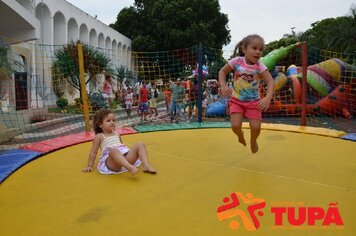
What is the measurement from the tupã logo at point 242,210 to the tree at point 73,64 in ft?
36.2

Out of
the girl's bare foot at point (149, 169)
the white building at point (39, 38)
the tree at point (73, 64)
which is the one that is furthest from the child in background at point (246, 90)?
the tree at point (73, 64)

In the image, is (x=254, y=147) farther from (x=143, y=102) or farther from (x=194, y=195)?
(x=143, y=102)

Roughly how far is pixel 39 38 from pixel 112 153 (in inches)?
457

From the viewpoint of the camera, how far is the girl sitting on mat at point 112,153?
2.76 meters

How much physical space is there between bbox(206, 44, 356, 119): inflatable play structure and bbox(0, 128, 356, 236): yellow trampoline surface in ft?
22.0

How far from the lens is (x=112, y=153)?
9.03 feet

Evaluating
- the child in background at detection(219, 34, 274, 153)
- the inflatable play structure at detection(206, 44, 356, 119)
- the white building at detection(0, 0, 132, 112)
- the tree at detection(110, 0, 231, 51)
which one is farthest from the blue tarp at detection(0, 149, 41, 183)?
→ the tree at detection(110, 0, 231, 51)

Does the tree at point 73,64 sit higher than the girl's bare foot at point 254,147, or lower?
higher

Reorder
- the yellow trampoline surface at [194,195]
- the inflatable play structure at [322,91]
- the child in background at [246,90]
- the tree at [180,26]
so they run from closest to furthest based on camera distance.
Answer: the yellow trampoline surface at [194,195]
the child in background at [246,90]
the inflatable play structure at [322,91]
the tree at [180,26]

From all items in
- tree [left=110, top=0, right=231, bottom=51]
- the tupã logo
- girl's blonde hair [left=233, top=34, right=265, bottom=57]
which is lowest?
the tupã logo

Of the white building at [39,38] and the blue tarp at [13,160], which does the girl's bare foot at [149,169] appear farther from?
the white building at [39,38]

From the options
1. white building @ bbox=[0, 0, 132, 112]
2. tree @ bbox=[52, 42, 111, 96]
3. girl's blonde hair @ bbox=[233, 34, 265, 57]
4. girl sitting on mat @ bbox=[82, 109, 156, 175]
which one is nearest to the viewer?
girl sitting on mat @ bbox=[82, 109, 156, 175]

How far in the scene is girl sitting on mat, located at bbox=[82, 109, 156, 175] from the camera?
9.05 ft

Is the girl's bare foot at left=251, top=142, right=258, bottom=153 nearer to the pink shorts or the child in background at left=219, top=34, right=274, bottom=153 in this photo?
the child in background at left=219, top=34, right=274, bottom=153
